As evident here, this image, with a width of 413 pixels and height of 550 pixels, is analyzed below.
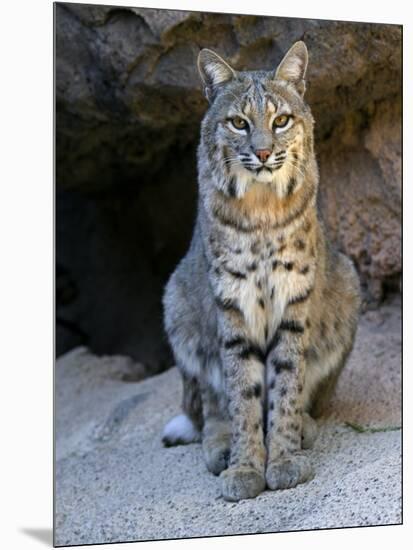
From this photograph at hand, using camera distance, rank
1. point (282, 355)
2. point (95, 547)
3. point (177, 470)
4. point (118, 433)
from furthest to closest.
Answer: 1. point (118, 433)
2. point (177, 470)
3. point (282, 355)
4. point (95, 547)

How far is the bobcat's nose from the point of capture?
10.3ft

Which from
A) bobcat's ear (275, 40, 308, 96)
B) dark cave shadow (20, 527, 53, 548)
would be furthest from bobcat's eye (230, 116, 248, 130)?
dark cave shadow (20, 527, 53, 548)

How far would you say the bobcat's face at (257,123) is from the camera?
320cm

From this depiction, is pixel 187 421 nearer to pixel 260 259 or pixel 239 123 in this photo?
pixel 260 259

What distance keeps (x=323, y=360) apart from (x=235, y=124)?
1.00 meters

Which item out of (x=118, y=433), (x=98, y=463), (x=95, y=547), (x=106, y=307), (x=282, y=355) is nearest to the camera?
(x=95, y=547)

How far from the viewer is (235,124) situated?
3.27m

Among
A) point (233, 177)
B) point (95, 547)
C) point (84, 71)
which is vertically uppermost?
point (84, 71)

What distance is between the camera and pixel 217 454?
3531mm

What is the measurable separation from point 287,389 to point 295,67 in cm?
111

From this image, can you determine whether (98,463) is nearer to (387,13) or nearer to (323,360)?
(323,360)

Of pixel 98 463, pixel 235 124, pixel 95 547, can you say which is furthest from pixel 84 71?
pixel 95 547

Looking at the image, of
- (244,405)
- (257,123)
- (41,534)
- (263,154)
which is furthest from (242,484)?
(257,123)

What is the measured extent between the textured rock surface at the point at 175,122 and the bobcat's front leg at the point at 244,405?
4.42ft
